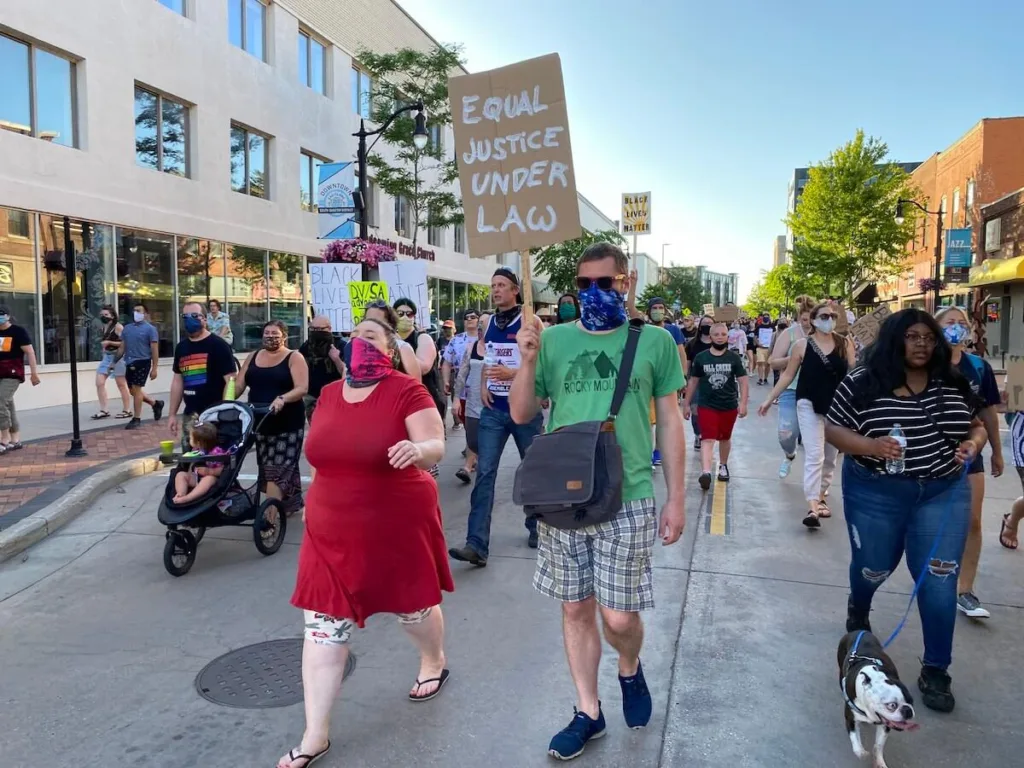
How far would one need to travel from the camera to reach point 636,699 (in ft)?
10.4

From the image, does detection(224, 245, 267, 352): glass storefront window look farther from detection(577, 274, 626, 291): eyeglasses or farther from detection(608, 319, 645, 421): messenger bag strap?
detection(608, 319, 645, 421): messenger bag strap

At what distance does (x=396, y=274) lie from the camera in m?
11.9

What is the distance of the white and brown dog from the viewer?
2.67 meters

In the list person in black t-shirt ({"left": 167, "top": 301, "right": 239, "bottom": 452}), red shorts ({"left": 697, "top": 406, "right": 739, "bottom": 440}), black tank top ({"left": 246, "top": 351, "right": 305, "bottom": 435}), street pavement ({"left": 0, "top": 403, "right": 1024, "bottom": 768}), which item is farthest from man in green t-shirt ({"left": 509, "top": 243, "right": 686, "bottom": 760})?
red shorts ({"left": 697, "top": 406, "right": 739, "bottom": 440})

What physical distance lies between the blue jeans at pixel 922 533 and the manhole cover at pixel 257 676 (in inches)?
101

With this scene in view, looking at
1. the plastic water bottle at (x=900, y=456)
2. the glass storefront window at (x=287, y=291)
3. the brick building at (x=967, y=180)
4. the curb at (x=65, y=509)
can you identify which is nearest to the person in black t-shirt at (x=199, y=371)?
the curb at (x=65, y=509)

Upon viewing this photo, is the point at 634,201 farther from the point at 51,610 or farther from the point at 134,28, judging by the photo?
the point at 51,610

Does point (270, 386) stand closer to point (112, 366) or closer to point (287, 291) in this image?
point (112, 366)

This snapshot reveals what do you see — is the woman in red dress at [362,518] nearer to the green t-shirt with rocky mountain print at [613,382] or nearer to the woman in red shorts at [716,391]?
the green t-shirt with rocky mountain print at [613,382]

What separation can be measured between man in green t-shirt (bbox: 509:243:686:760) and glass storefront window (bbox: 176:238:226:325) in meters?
16.6

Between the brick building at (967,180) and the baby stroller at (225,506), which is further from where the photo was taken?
the brick building at (967,180)

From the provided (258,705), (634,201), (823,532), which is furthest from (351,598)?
(634,201)

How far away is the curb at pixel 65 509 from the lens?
585 centimetres

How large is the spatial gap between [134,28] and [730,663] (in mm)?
17297
